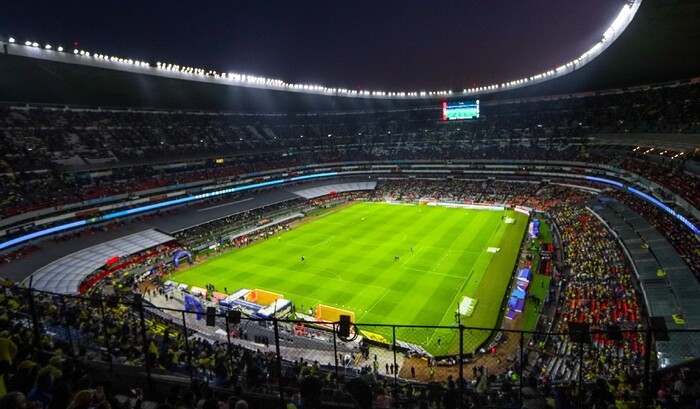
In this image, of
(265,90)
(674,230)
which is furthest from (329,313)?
(265,90)

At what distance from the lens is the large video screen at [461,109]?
68.4 m

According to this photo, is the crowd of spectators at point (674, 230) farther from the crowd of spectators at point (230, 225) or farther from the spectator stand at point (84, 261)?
the crowd of spectators at point (230, 225)

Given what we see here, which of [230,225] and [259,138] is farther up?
[259,138]

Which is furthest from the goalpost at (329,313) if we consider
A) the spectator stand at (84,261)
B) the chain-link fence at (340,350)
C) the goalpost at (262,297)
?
the spectator stand at (84,261)

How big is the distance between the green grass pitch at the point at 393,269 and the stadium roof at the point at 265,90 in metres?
18.4

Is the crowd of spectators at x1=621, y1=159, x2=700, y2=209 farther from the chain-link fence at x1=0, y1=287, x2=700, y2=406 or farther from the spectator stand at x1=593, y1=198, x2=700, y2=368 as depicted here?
the chain-link fence at x1=0, y1=287, x2=700, y2=406

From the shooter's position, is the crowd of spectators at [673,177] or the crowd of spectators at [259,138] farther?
the crowd of spectators at [259,138]

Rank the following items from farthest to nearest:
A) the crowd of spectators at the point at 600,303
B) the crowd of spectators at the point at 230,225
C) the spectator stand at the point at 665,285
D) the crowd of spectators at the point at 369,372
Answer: the crowd of spectators at the point at 230,225, the crowd of spectators at the point at 600,303, the spectator stand at the point at 665,285, the crowd of spectators at the point at 369,372

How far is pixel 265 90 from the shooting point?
6106cm

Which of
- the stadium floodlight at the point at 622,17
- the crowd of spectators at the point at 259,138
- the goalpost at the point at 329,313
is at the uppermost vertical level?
the stadium floodlight at the point at 622,17

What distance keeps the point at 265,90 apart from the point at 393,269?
1587 inches

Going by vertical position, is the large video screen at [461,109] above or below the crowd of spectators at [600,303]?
above

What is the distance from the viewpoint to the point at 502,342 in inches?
825

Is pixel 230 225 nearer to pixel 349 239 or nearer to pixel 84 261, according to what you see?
pixel 349 239
